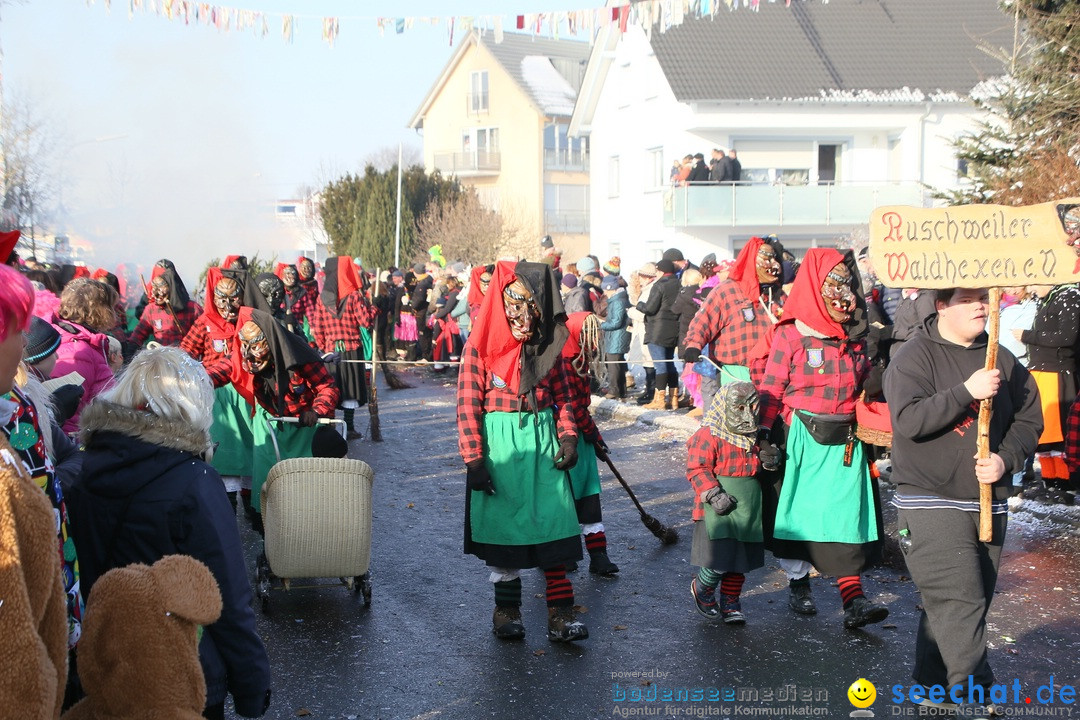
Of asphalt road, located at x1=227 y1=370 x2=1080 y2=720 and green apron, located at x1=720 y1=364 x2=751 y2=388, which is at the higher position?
green apron, located at x1=720 y1=364 x2=751 y2=388

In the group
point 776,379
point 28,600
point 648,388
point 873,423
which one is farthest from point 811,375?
point 648,388

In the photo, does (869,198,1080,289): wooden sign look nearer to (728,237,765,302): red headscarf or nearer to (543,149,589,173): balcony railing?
(728,237,765,302): red headscarf

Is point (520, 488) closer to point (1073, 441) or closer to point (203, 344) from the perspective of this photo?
A: point (203, 344)

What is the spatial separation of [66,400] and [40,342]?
1.89 feet

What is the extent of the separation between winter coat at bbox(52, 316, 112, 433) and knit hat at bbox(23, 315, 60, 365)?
0.50 metres

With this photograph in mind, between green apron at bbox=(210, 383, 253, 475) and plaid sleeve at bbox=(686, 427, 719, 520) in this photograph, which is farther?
green apron at bbox=(210, 383, 253, 475)

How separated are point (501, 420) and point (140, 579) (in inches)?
126

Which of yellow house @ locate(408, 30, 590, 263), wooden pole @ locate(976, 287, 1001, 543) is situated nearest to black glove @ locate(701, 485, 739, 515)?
wooden pole @ locate(976, 287, 1001, 543)

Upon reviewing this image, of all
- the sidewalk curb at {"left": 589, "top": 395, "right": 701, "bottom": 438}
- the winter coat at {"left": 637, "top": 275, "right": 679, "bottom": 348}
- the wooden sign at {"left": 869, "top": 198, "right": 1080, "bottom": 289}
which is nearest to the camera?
the wooden sign at {"left": 869, "top": 198, "right": 1080, "bottom": 289}

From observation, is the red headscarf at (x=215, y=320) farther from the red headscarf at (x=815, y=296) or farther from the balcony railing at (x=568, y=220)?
the balcony railing at (x=568, y=220)

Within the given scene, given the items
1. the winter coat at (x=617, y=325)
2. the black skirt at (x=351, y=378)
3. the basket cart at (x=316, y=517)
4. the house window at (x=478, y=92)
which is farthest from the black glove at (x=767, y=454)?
the house window at (x=478, y=92)

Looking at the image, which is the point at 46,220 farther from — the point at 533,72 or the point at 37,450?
the point at 533,72

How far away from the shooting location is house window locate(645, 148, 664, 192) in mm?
32875

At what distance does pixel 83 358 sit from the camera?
19.5ft
